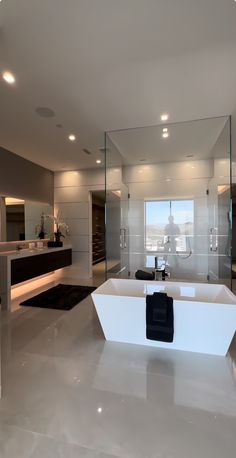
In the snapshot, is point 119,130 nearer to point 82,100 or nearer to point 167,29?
point 82,100

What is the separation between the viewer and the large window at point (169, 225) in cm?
538

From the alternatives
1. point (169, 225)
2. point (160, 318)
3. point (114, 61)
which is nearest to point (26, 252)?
point (160, 318)

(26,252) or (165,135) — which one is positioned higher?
(165,135)

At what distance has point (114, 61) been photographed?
2.22 m

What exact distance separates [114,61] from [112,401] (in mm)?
2988

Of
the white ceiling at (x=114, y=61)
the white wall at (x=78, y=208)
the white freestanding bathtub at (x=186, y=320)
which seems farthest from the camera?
the white wall at (x=78, y=208)

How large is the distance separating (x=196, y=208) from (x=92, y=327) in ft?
12.0

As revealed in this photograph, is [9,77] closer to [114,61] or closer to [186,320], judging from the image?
[114,61]

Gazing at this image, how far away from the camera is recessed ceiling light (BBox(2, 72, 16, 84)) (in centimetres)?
238

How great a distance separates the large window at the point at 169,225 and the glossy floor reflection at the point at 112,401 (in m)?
3.18

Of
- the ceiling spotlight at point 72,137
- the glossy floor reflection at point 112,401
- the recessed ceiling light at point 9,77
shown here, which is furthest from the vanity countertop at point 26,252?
the recessed ceiling light at point 9,77

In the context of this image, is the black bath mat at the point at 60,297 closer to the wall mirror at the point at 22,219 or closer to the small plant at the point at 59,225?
the wall mirror at the point at 22,219

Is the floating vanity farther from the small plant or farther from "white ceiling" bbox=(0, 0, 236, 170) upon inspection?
"white ceiling" bbox=(0, 0, 236, 170)

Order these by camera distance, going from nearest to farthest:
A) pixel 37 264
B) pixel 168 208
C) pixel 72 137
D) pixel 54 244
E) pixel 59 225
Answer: pixel 72 137, pixel 37 264, pixel 168 208, pixel 54 244, pixel 59 225
